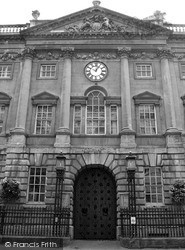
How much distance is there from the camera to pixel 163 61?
800 inches

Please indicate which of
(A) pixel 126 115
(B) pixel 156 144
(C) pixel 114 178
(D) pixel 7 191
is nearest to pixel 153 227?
(C) pixel 114 178

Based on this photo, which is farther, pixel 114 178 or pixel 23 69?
pixel 23 69

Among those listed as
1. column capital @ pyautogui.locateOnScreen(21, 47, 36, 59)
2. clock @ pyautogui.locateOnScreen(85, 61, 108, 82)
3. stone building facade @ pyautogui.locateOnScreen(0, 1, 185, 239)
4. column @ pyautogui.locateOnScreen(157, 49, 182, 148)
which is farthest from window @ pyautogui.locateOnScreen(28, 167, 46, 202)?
column capital @ pyautogui.locateOnScreen(21, 47, 36, 59)

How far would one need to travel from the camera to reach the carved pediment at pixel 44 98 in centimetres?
1936

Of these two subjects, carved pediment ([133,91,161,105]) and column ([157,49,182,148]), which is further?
carved pediment ([133,91,161,105])

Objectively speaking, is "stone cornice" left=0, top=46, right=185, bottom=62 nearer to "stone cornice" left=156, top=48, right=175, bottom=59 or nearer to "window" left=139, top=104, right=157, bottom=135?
"stone cornice" left=156, top=48, right=175, bottom=59

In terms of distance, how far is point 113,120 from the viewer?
62.6ft

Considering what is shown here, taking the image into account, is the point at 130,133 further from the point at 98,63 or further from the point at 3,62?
the point at 3,62

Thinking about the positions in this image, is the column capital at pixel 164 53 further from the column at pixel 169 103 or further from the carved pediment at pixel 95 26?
the carved pediment at pixel 95 26

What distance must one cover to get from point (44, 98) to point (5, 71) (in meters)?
4.20

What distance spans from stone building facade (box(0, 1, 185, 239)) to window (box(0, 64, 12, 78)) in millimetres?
75

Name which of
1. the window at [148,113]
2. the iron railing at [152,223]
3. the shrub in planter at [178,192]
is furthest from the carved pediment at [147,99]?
the iron railing at [152,223]

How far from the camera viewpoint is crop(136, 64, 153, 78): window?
20453mm

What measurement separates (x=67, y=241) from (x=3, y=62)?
14274 millimetres
